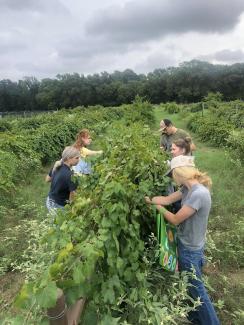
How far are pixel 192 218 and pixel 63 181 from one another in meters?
1.87

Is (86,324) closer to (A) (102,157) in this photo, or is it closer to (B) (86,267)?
(B) (86,267)

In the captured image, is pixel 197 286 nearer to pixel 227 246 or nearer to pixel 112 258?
pixel 112 258

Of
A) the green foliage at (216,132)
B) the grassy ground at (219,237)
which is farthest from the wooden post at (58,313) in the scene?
the green foliage at (216,132)

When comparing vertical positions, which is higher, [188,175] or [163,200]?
[188,175]

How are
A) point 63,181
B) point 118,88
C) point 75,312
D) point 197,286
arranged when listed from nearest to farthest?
1. point 75,312
2. point 197,286
3. point 63,181
4. point 118,88

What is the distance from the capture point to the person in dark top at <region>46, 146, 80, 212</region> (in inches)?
190

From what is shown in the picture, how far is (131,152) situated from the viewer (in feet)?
13.3

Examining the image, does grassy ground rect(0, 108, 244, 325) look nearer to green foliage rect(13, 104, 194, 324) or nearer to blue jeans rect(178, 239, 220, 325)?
blue jeans rect(178, 239, 220, 325)

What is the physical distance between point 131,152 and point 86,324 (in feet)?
6.31

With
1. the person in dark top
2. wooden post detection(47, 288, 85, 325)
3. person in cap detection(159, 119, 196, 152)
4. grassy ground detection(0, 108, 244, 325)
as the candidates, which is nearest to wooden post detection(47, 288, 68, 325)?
wooden post detection(47, 288, 85, 325)

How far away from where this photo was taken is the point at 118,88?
90.9 meters

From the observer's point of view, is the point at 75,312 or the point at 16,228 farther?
the point at 16,228

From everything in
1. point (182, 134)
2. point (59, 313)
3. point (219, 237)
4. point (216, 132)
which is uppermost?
point (59, 313)

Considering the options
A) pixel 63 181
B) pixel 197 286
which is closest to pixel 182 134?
pixel 63 181
